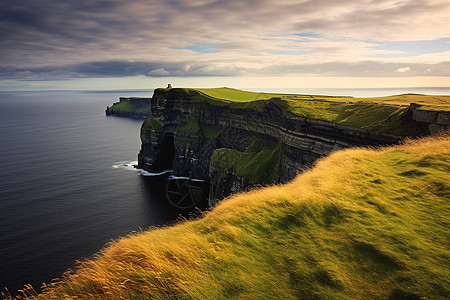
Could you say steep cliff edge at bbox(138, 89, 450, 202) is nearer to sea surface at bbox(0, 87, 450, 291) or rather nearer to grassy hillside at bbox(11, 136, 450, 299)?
sea surface at bbox(0, 87, 450, 291)

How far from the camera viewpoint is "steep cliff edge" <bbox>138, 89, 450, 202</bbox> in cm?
3525

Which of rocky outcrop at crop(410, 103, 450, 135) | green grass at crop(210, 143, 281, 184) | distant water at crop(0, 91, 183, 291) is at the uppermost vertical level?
rocky outcrop at crop(410, 103, 450, 135)

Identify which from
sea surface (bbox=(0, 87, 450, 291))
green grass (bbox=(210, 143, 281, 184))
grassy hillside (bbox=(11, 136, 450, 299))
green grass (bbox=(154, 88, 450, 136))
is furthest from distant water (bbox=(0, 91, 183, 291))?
grassy hillside (bbox=(11, 136, 450, 299))

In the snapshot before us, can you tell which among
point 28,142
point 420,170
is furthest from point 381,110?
point 28,142

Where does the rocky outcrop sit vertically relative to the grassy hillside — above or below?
above

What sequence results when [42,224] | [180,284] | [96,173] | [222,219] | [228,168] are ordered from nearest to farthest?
[180,284] < [222,219] < [42,224] < [228,168] < [96,173]

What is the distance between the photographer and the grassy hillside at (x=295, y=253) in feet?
22.4

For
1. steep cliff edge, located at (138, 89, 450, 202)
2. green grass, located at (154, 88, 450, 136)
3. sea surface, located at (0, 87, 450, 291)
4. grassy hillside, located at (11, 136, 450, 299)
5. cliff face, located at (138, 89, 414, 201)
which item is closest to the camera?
grassy hillside, located at (11, 136, 450, 299)

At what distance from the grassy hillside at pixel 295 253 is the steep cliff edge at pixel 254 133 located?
22.1 metres

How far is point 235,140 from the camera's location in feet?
277

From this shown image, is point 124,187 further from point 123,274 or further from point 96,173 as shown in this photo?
point 123,274

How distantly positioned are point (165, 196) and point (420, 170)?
61.3 m

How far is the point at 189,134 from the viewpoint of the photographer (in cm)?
9206

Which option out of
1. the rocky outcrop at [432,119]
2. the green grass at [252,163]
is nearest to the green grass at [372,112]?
the rocky outcrop at [432,119]
